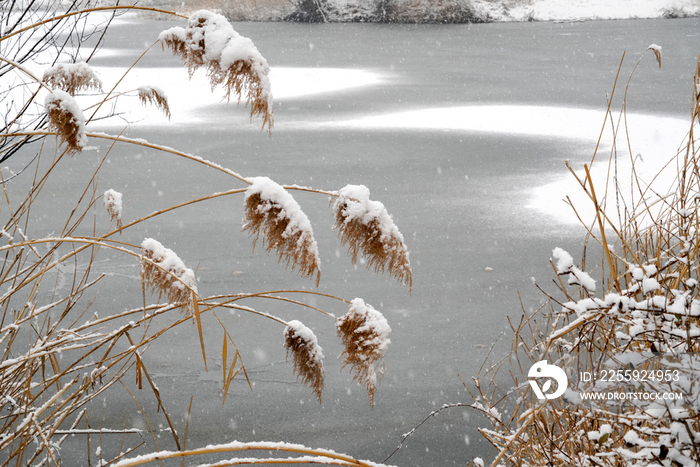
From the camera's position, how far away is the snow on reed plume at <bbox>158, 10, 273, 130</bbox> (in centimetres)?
132

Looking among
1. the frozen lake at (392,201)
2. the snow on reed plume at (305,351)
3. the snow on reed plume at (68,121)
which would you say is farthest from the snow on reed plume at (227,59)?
the frozen lake at (392,201)

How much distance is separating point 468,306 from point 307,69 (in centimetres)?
1079

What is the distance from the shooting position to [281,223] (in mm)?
1232

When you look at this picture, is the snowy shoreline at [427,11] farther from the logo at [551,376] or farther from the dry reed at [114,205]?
the logo at [551,376]

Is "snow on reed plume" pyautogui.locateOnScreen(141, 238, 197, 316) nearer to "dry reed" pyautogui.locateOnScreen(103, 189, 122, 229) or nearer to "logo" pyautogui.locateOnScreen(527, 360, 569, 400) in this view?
"dry reed" pyautogui.locateOnScreen(103, 189, 122, 229)

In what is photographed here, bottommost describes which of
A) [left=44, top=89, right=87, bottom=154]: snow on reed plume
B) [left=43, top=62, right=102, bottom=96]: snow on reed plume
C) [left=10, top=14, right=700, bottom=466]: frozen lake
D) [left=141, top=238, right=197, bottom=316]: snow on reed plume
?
[left=10, top=14, right=700, bottom=466]: frozen lake

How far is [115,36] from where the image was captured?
20641 millimetres

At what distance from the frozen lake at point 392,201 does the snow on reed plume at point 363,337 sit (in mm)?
1742

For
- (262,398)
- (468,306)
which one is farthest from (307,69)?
(262,398)

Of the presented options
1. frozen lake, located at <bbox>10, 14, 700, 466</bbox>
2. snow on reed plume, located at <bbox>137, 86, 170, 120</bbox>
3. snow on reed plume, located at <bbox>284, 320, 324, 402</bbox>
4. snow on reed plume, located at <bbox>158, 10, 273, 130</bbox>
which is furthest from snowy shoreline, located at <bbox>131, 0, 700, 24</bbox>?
snow on reed plume, located at <bbox>284, 320, 324, 402</bbox>

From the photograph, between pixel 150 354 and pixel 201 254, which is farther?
pixel 201 254

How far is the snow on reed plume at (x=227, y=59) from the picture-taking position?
1318mm

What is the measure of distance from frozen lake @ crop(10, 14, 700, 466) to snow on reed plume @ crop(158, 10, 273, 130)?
2.05 metres

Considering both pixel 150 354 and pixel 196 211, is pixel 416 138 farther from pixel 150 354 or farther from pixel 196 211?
pixel 150 354
